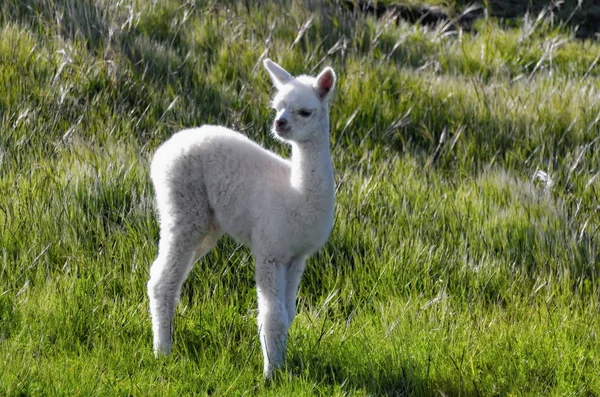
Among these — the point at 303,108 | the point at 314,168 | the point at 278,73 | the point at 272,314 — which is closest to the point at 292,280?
the point at 272,314

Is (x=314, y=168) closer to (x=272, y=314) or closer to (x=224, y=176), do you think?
(x=224, y=176)

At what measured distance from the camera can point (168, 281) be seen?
458 centimetres

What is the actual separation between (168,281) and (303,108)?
1123mm

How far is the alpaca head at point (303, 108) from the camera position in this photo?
423cm

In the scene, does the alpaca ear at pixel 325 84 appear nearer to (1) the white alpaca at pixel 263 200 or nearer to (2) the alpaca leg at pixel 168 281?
(1) the white alpaca at pixel 263 200

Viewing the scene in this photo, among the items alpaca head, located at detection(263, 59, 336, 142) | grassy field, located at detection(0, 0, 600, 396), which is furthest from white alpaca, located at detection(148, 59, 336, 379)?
grassy field, located at detection(0, 0, 600, 396)

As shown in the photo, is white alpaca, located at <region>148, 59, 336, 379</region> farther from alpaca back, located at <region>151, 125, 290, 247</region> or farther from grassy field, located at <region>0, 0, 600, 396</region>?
grassy field, located at <region>0, 0, 600, 396</region>

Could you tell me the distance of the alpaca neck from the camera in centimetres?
439

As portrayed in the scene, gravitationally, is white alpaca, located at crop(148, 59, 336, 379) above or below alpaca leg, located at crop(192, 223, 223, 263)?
above

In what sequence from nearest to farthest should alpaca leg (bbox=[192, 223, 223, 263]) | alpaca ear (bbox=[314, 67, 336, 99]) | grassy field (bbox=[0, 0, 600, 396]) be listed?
alpaca ear (bbox=[314, 67, 336, 99]) < grassy field (bbox=[0, 0, 600, 396]) < alpaca leg (bbox=[192, 223, 223, 263])

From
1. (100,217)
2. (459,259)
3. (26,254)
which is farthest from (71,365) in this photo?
(459,259)

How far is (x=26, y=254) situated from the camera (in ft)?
16.8

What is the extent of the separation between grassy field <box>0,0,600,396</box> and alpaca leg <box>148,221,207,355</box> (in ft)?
0.57

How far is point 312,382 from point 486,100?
13.5 feet
